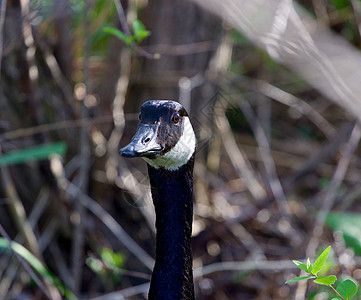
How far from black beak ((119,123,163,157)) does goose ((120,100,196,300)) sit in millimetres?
81

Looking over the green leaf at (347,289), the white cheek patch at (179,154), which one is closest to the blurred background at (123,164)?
the white cheek patch at (179,154)

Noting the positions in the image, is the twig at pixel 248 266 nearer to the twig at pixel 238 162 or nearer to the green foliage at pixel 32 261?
the twig at pixel 238 162

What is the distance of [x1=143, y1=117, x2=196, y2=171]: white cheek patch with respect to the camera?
6.40 ft

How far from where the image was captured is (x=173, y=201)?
6.70 feet

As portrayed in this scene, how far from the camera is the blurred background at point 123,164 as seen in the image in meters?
2.82

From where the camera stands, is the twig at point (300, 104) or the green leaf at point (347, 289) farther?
the twig at point (300, 104)

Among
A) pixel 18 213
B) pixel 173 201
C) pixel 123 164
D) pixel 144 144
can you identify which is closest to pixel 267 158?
pixel 123 164

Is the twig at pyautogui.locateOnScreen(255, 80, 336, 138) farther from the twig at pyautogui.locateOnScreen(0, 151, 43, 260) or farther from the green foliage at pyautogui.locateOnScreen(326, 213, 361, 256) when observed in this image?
the twig at pyautogui.locateOnScreen(0, 151, 43, 260)

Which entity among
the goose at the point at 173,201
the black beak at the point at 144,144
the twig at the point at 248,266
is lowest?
the twig at the point at 248,266

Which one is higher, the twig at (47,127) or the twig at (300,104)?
the twig at (47,127)

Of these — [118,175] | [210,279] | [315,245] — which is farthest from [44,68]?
[315,245]

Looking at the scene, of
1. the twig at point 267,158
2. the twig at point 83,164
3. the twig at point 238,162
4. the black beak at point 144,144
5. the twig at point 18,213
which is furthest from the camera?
the twig at point 238,162

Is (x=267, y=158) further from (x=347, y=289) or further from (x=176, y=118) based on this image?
(x=347, y=289)

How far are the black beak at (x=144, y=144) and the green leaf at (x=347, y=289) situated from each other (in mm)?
658
